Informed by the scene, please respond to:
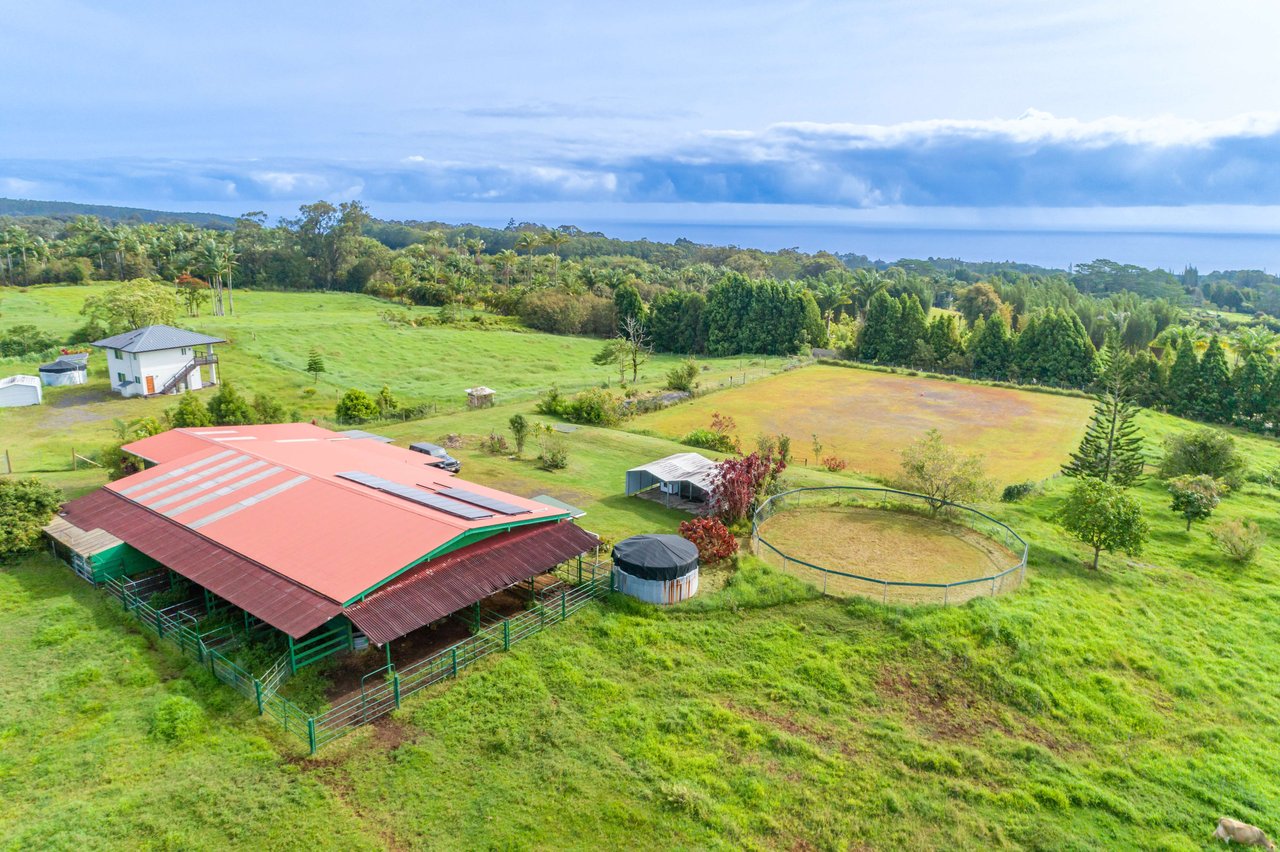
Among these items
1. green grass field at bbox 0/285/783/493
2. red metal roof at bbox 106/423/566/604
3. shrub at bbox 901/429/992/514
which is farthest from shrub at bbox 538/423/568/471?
shrub at bbox 901/429/992/514

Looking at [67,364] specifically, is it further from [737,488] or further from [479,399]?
[737,488]

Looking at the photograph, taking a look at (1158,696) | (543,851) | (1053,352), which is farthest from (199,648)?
(1053,352)

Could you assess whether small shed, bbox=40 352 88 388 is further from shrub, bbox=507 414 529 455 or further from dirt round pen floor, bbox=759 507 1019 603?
dirt round pen floor, bbox=759 507 1019 603

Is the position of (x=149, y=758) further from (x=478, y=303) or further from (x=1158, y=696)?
(x=478, y=303)

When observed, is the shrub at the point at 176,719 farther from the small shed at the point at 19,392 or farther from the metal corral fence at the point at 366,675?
the small shed at the point at 19,392

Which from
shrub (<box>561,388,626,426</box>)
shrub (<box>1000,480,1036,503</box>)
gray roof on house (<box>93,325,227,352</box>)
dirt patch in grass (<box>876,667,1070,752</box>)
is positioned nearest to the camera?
dirt patch in grass (<box>876,667,1070,752</box>)

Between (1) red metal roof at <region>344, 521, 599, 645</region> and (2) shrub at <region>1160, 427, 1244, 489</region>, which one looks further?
(2) shrub at <region>1160, 427, 1244, 489</region>

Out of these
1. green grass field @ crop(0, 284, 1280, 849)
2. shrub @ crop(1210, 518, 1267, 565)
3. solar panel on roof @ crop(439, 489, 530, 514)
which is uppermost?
solar panel on roof @ crop(439, 489, 530, 514)

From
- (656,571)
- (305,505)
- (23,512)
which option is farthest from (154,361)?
(656,571)
